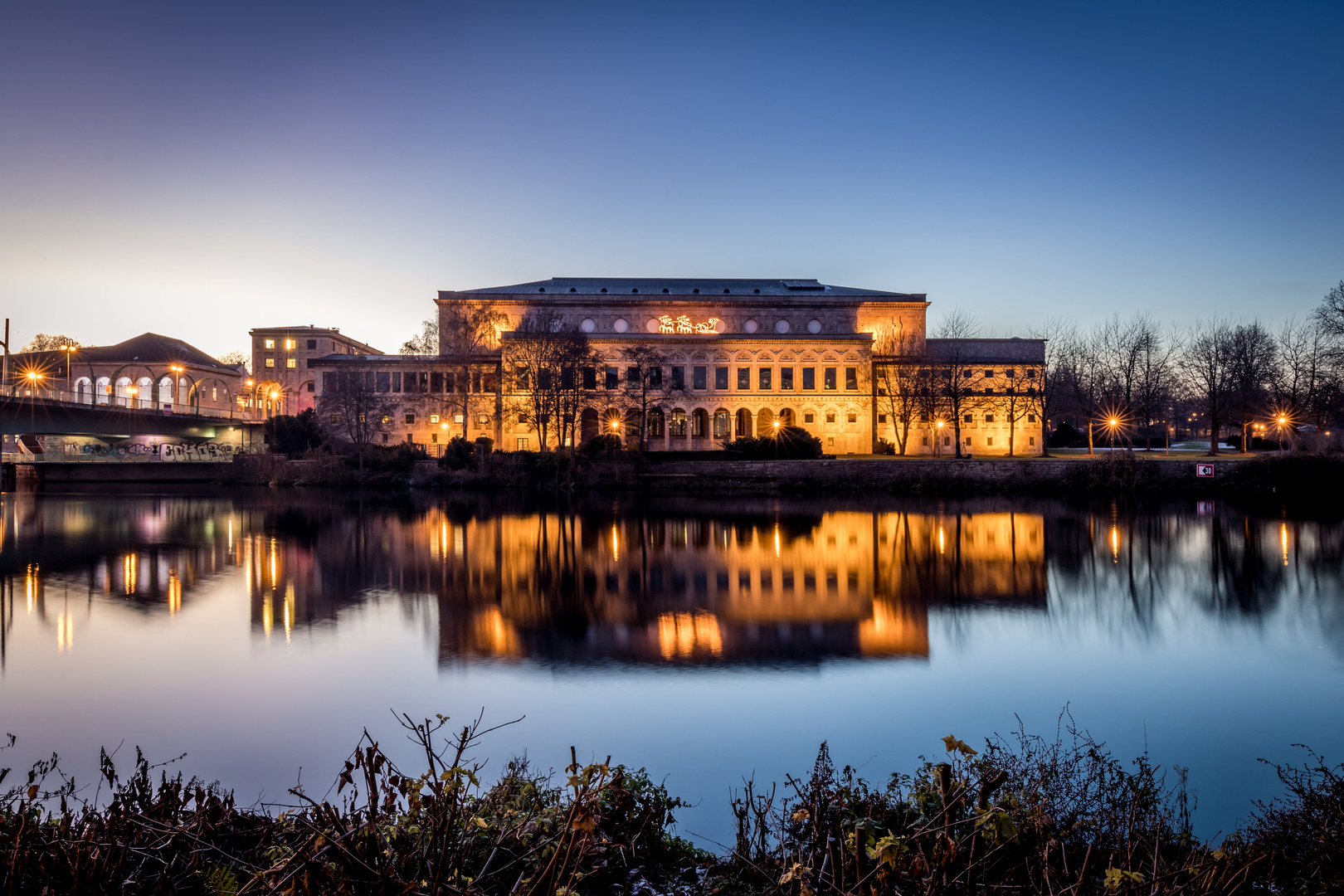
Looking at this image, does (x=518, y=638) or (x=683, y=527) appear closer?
(x=518, y=638)

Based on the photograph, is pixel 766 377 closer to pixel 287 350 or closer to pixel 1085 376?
pixel 1085 376

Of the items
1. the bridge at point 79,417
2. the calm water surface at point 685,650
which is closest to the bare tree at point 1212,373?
the calm water surface at point 685,650

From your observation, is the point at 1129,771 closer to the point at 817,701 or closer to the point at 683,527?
the point at 817,701

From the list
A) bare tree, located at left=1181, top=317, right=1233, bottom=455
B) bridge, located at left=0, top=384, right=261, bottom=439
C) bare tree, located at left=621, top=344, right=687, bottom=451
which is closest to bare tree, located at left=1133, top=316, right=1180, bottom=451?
bare tree, located at left=1181, top=317, right=1233, bottom=455

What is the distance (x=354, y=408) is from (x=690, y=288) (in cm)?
3432

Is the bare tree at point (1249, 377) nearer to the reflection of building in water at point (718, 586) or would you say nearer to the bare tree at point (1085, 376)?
the bare tree at point (1085, 376)

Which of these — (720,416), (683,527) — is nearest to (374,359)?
(720,416)

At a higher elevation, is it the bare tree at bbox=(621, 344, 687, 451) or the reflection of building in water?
the bare tree at bbox=(621, 344, 687, 451)

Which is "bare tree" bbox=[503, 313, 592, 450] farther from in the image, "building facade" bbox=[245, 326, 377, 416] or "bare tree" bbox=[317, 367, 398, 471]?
"building facade" bbox=[245, 326, 377, 416]

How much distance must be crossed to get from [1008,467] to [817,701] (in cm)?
4164

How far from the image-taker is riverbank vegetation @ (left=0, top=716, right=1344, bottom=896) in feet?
11.5

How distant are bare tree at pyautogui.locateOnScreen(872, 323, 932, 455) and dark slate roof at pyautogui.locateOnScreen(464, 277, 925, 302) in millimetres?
4540

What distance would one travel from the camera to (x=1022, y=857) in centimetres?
466

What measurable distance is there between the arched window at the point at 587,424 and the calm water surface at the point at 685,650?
102 ft
